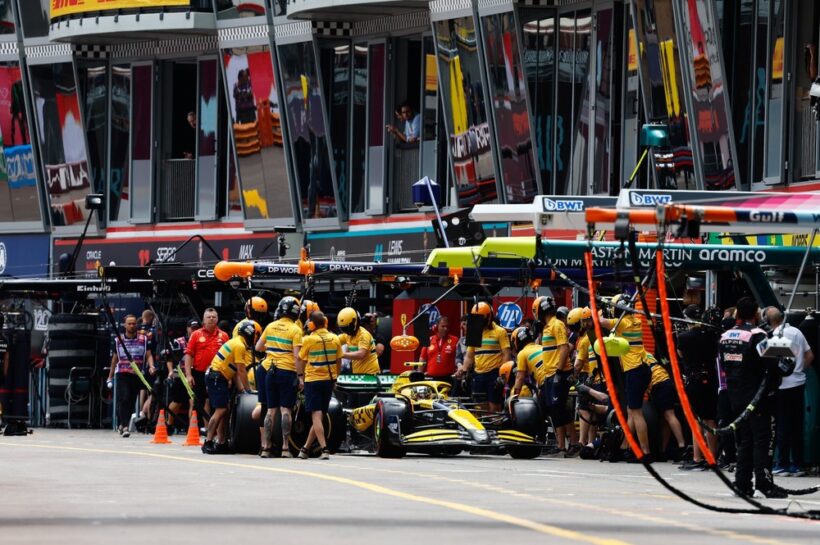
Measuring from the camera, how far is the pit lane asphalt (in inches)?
511

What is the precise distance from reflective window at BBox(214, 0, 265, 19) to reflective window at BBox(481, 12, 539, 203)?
6781mm

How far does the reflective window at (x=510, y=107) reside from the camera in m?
34.6

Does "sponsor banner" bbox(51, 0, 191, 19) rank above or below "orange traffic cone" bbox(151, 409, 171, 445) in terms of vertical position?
above

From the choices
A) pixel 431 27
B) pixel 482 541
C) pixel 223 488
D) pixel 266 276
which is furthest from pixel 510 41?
pixel 482 541

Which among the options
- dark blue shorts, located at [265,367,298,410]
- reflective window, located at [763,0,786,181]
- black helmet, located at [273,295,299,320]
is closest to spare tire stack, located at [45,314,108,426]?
dark blue shorts, located at [265,367,298,410]

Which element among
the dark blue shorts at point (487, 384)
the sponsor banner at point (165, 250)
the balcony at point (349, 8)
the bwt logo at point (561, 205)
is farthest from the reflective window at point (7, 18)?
the bwt logo at point (561, 205)

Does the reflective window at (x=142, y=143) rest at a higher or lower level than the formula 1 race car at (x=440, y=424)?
higher

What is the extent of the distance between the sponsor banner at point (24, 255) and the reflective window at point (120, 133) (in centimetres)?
245

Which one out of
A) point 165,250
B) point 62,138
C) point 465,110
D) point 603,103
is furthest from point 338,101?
point 62,138

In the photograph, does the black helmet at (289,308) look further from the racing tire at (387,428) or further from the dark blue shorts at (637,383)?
the dark blue shorts at (637,383)

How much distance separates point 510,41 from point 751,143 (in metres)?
6.81

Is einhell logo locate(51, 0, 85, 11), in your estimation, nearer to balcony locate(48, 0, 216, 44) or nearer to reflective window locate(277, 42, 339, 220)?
balcony locate(48, 0, 216, 44)

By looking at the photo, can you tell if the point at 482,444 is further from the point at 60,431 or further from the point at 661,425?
the point at 60,431

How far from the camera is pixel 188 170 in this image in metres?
43.7
